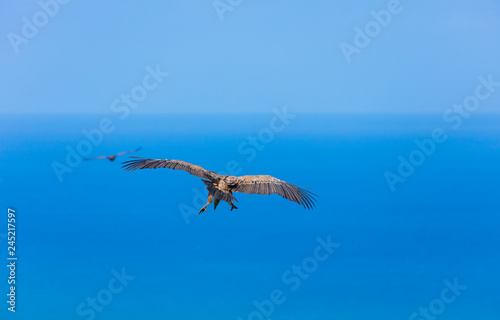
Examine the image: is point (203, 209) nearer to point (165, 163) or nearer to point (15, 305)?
point (165, 163)

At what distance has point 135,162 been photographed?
14.9m

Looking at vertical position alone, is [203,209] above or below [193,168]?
below

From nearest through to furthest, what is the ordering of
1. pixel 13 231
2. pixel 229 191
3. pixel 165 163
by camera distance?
1. pixel 229 191
2. pixel 165 163
3. pixel 13 231

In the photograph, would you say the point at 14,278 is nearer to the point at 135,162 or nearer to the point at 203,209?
the point at 135,162

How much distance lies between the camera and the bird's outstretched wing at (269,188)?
14.0 metres

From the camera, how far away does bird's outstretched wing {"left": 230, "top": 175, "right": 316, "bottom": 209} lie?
14.0m

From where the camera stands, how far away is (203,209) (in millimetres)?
13977

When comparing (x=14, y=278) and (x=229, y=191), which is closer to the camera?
(x=229, y=191)

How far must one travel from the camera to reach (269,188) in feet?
46.6

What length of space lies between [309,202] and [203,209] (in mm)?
2393

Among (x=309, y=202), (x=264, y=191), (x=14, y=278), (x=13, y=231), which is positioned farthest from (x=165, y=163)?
(x=14, y=278)

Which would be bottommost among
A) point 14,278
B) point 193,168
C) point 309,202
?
point 309,202

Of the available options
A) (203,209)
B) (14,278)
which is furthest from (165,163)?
(14,278)

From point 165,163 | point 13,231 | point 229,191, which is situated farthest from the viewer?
point 13,231
